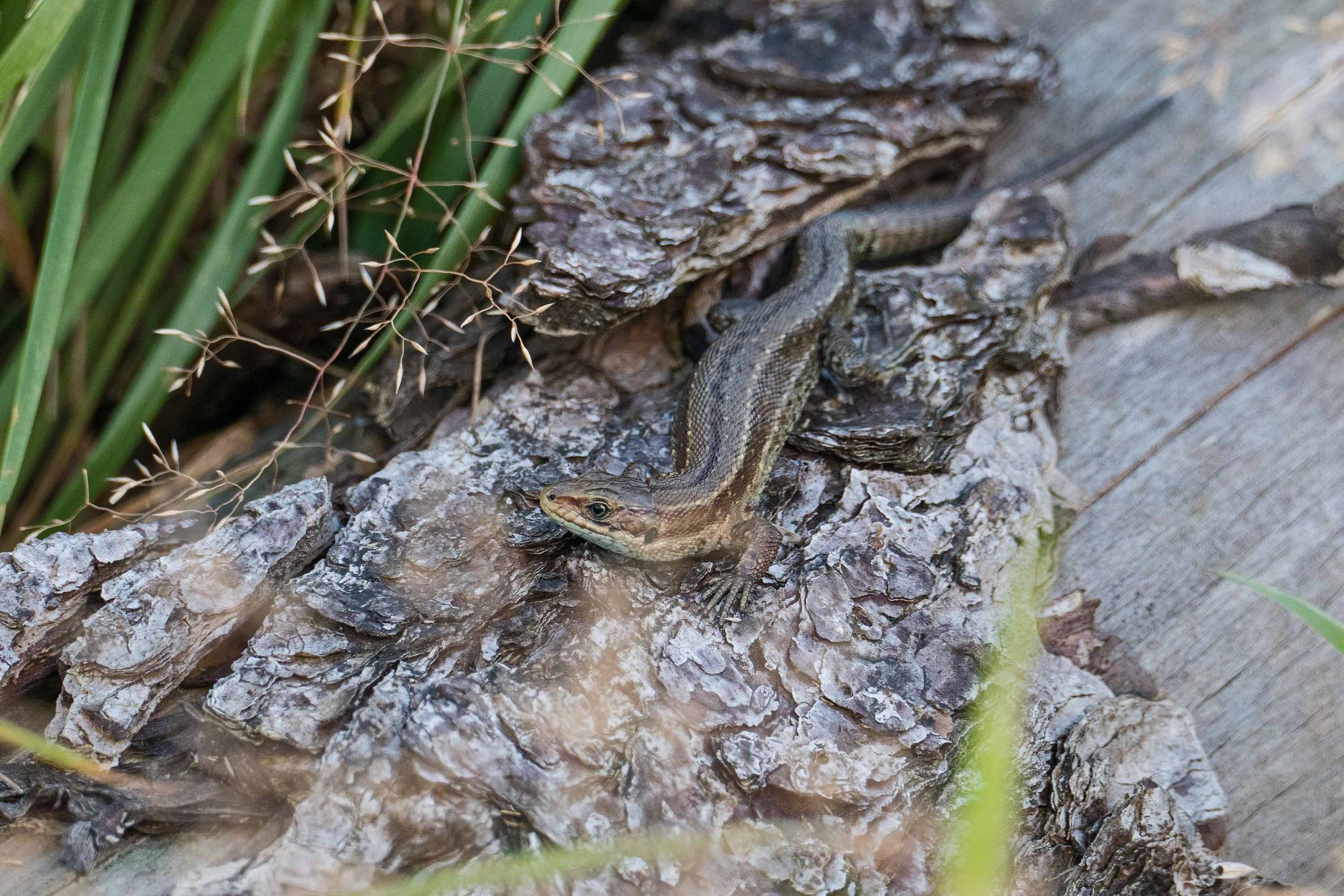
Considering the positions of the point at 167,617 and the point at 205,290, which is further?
the point at 205,290

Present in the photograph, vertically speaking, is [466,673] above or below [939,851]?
below

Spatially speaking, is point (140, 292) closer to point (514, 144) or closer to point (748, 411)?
point (514, 144)

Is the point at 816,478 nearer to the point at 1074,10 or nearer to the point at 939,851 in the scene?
the point at 939,851

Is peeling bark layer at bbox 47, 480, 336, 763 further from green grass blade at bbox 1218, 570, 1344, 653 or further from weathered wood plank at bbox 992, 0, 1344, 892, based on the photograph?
weathered wood plank at bbox 992, 0, 1344, 892

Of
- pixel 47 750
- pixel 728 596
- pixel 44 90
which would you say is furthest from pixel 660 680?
pixel 44 90

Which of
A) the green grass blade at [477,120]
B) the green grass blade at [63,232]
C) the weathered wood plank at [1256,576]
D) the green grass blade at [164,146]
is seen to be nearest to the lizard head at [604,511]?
the green grass blade at [477,120]

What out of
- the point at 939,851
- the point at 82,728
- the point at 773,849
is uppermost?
the point at 939,851

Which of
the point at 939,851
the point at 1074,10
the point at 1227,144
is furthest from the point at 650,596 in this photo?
the point at 1074,10
